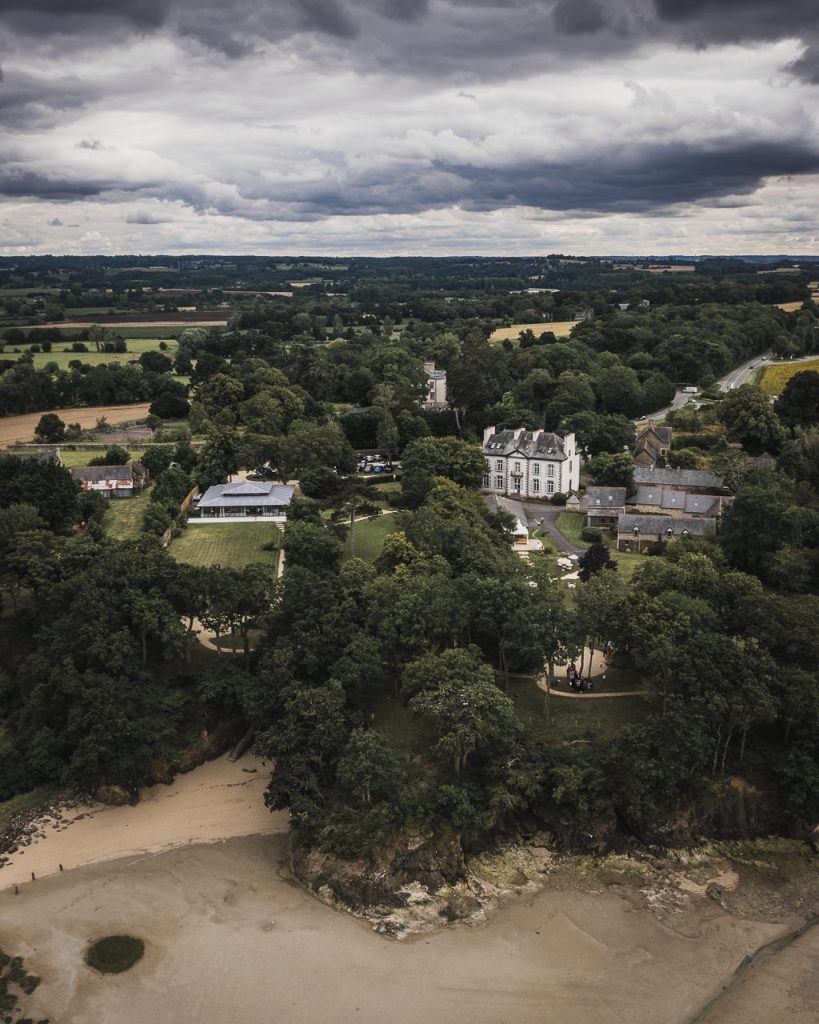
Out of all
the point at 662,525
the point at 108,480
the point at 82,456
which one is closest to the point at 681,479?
the point at 662,525

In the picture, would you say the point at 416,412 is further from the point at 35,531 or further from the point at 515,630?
the point at 515,630

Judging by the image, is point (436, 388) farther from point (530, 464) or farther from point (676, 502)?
point (676, 502)

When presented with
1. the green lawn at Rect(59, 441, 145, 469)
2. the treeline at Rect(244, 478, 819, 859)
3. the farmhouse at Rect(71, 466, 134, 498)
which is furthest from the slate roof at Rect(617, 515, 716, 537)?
the green lawn at Rect(59, 441, 145, 469)

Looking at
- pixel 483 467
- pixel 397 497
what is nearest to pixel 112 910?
pixel 397 497

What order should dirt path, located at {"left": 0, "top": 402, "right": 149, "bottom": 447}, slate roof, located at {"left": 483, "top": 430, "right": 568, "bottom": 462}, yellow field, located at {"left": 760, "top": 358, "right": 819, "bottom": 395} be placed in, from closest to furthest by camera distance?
1. slate roof, located at {"left": 483, "top": 430, "right": 568, "bottom": 462}
2. dirt path, located at {"left": 0, "top": 402, "right": 149, "bottom": 447}
3. yellow field, located at {"left": 760, "top": 358, "right": 819, "bottom": 395}

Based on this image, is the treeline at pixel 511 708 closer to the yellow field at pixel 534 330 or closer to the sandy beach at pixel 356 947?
the sandy beach at pixel 356 947

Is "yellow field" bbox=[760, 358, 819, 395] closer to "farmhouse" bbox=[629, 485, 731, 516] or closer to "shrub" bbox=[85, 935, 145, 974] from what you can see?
"farmhouse" bbox=[629, 485, 731, 516]

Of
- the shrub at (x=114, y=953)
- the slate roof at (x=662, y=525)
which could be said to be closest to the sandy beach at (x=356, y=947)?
the shrub at (x=114, y=953)
